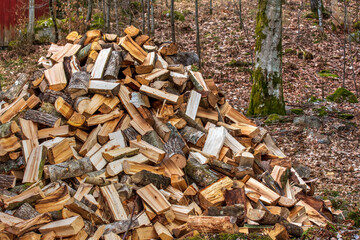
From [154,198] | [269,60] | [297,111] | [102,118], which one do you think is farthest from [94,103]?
[297,111]

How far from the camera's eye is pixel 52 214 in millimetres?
3693

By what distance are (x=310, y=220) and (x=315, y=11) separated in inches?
649

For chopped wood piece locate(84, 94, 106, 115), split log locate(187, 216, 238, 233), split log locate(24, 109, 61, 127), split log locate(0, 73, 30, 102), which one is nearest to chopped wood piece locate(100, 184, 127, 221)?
split log locate(187, 216, 238, 233)

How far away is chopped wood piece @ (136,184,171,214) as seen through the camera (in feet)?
12.7

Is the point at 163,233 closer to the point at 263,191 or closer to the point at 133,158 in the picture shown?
the point at 133,158

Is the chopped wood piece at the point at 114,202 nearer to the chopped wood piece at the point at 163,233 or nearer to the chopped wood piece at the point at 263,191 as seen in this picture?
the chopped wood piece at the point at 163,233

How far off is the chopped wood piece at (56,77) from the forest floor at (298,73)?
4.04m

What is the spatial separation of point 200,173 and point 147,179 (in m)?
0.67

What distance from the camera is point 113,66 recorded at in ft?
17.0

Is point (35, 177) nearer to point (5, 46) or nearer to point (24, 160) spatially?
point (24, 160)

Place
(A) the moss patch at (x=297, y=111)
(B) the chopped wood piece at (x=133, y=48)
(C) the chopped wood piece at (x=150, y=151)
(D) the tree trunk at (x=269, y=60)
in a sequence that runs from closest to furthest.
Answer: (C) the chopped wood piece at (x=150, y=151) < (B) the chopped wood piece at (x=133, y=48) < (D) the tree trunk at (x=269, y=60) < (A) the moss patch at (x=297, y=111)

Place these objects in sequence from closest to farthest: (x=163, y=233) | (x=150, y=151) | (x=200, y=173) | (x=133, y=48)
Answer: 1. (x=163, y=233)
2. (x=200, y=173)
3. (x=150, y=151)
4. (x=133, y=48)

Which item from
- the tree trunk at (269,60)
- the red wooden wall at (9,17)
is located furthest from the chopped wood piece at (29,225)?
the red wooden wall at (9,17)

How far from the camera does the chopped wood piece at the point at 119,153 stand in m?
4.37
